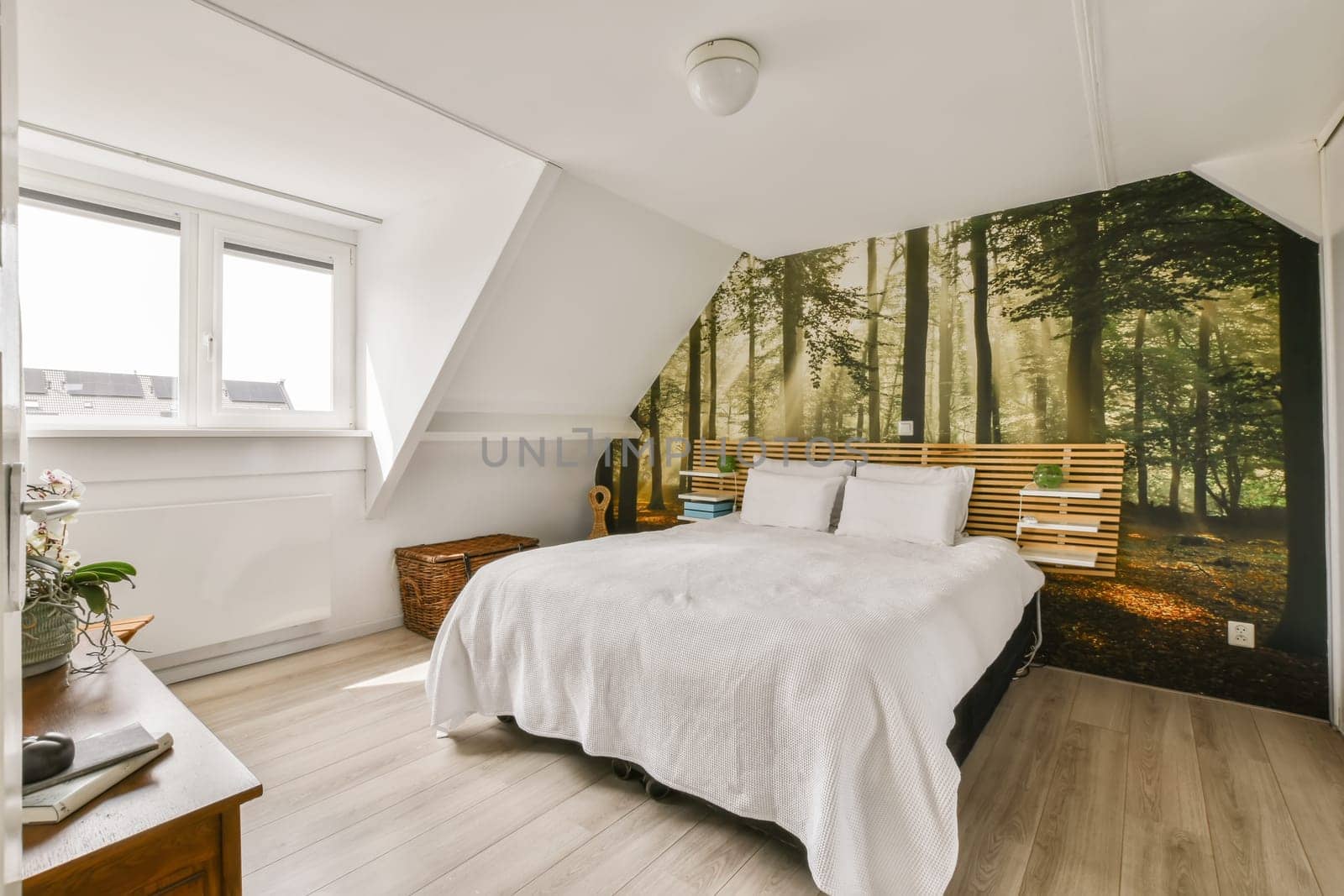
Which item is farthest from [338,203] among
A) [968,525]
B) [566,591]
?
[968,525]

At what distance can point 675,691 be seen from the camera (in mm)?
1851

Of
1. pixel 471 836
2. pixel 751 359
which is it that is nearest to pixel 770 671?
pixel 471 836

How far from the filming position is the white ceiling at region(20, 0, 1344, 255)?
1.83 m

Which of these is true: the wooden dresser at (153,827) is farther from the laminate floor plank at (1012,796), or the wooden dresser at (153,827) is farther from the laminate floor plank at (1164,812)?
the laminate floor plank at (1164,812)

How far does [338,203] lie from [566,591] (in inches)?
96.8

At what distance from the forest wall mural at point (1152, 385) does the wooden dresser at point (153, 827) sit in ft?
11.0

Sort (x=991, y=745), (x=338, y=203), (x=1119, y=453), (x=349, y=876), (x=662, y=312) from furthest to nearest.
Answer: (x=662, y=312), (x=338, y=203), (x=1119, y=453), (x=991, y=745), (x=349, y=876)

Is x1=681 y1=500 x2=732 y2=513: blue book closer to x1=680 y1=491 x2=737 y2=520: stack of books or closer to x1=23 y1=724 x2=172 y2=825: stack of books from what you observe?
x1=680 y1=491 x2=737 y2=520: stack of books

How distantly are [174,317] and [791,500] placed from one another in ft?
10.2

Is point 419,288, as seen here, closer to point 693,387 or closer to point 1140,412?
point 693,387

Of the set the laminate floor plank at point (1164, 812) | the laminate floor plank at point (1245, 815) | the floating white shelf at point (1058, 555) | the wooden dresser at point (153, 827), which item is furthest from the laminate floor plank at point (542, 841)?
the floating white shelf at point (1058, 555)

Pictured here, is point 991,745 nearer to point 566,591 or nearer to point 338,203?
point 566,591

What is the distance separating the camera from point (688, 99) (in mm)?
2289

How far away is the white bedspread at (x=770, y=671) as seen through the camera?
4.95ft
